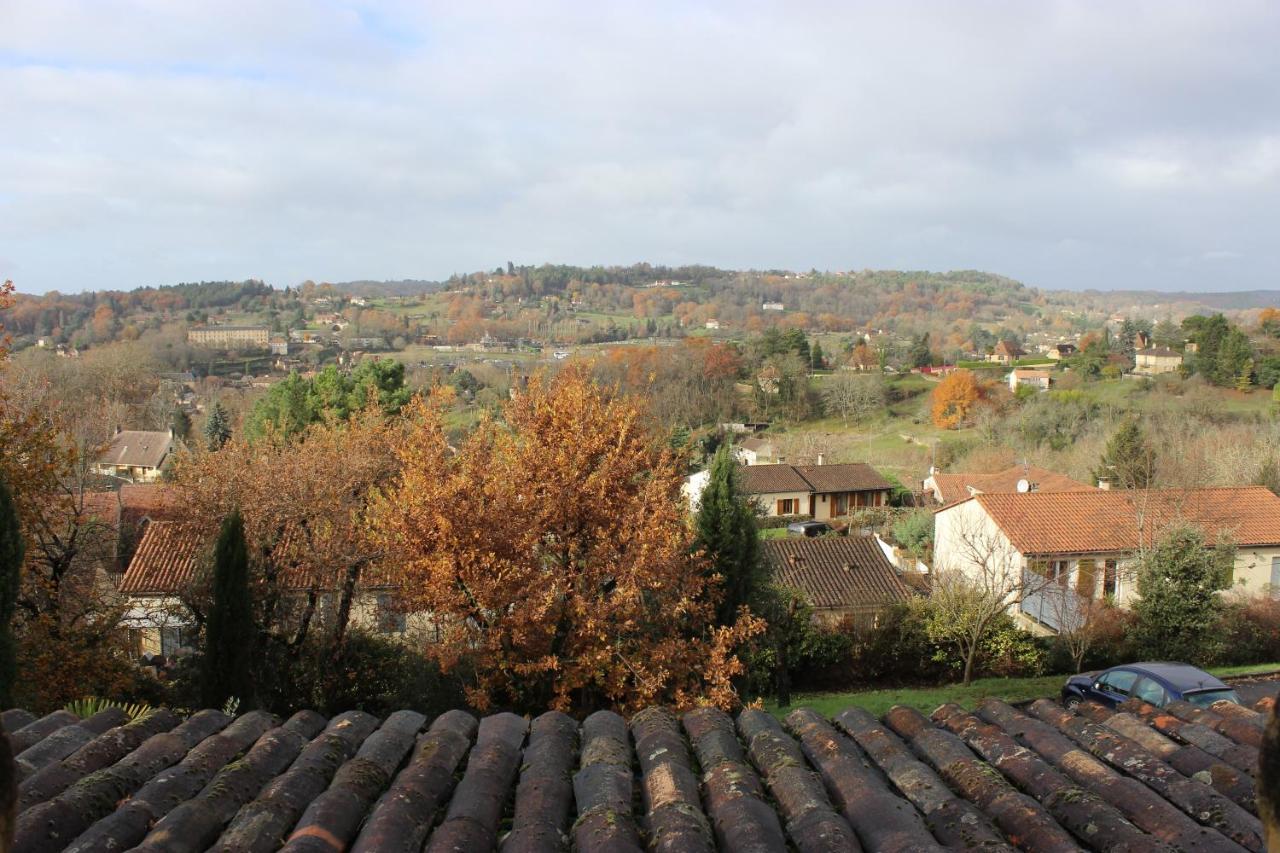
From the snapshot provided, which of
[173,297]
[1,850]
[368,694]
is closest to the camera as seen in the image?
[1,850]

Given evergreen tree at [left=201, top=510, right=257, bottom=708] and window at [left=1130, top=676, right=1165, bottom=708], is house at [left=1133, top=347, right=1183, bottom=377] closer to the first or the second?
window at [left=1130, top=676, right=1165, bottom=708]

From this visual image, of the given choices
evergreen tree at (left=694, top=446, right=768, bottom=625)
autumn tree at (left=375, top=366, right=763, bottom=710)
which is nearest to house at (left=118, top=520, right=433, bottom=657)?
autumn tree at (left=375, top=366, right=763, bottom=710)

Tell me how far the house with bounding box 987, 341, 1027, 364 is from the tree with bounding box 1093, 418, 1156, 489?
62.5m

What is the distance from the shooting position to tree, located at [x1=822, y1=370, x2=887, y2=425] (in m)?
71.9

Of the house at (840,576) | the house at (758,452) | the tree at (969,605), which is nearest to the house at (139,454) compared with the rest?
the house at (758,452)

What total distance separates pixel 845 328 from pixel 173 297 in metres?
104

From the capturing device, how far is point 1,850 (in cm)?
237

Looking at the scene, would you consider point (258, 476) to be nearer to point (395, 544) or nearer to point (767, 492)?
point (395, 544)

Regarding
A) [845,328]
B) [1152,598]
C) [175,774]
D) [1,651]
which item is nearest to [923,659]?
[1152,598]

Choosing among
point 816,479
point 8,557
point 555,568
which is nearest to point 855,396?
point 816,479

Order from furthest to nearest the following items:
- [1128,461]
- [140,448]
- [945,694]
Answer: [140,448]
[1128,461]
[945,694]

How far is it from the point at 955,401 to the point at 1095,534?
43.6 m

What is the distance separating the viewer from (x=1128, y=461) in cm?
3503

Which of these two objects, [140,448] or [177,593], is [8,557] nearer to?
[177,593]
